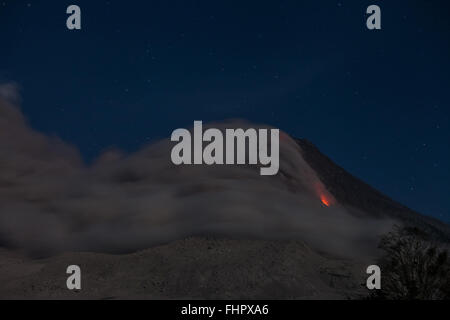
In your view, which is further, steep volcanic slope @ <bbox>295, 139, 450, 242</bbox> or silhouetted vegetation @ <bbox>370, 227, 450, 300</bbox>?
steep volcanic slope @ <bbox>295, 139, 450, 242</bbox>

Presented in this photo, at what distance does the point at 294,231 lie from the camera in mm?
83688

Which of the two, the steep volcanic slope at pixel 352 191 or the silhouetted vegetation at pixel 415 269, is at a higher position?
the steep volcanic slope at pixel 352 191

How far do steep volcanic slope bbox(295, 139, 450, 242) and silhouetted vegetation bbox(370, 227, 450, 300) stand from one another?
130 metres

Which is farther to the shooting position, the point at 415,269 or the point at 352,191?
the point at 352,191

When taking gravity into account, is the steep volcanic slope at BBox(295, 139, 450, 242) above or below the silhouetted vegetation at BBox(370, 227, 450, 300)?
above

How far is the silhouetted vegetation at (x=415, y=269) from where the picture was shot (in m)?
25.2

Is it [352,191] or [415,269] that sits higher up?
[352,191]

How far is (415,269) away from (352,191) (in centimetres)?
14887

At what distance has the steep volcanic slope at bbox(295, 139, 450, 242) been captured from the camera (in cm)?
16050

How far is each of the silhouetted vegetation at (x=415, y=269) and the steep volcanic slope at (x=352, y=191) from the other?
130 metres

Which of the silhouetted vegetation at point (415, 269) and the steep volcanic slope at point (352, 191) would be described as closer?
the silhouetted vegetation at point (415, 269)

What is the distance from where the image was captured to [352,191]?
169875 mm
